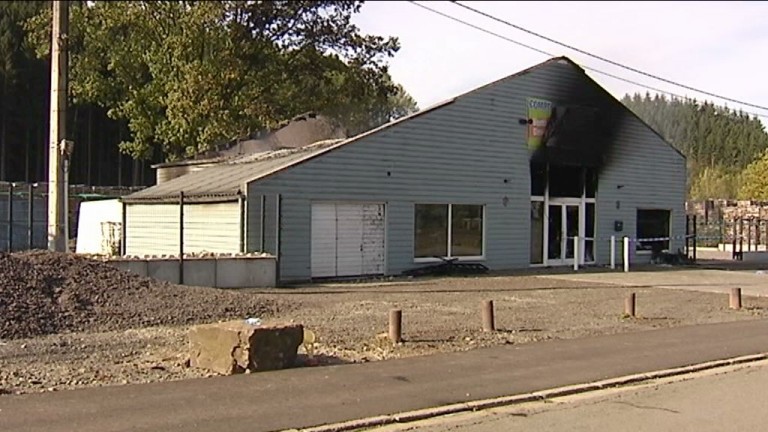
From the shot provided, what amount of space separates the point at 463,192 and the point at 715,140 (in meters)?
8.11

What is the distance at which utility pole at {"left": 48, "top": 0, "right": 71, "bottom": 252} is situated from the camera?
60.1 feet

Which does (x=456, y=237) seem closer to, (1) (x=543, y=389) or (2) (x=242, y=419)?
(1) (x=543, y=389)

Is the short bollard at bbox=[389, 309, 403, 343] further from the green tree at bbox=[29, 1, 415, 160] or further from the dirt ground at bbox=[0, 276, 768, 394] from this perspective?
the green tree at bbox=[29, 1, 415, 160]

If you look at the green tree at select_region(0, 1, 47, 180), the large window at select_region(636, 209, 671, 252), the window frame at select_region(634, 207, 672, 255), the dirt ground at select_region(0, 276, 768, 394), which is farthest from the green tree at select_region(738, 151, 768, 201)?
the green tree at select_region(0, 1, 47, 180)

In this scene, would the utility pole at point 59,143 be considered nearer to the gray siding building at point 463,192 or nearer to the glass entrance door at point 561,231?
the gray siding building at point 463,192

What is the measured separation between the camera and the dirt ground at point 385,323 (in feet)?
33.2

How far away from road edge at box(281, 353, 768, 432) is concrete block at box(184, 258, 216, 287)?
1140 cm

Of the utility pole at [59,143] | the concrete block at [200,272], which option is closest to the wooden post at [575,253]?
the concrete block at [200,272]

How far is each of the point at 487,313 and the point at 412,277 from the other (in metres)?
10.8

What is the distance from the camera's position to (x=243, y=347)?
10.0m

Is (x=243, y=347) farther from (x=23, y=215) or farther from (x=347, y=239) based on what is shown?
(x=23, y=215)

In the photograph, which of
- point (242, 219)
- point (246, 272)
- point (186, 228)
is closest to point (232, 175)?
point (186, 228)

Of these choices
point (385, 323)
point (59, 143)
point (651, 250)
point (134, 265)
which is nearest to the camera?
point (385, 323)

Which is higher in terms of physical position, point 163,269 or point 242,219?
point 242,219
